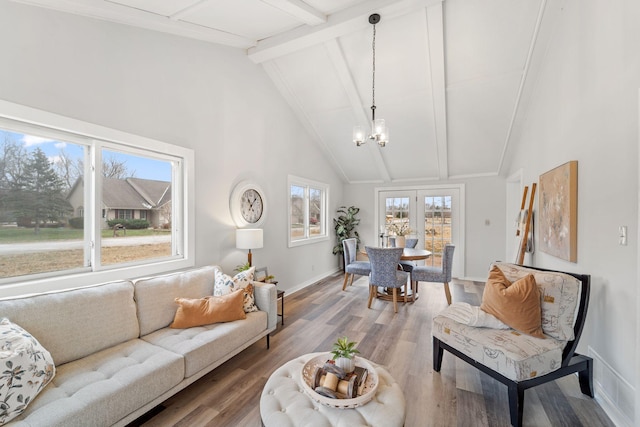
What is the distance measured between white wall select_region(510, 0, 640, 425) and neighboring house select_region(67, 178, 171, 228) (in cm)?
384

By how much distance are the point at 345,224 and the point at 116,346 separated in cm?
488

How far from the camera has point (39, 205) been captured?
2016 mm

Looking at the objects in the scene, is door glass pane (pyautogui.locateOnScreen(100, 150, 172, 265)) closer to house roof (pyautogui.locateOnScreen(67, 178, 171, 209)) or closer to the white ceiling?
house roof (pyautogui.locateOnScreen(67, 178, 171, 209))

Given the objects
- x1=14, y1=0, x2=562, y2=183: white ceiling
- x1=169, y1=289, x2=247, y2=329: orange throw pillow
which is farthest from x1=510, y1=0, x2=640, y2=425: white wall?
x1=169, y1=289, x2=247, y2=329: orange throw pillow

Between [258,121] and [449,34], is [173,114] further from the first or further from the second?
[449,34]

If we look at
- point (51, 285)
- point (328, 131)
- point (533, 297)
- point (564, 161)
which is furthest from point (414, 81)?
point (51, 285)

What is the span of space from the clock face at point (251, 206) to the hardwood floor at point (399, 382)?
145 cm

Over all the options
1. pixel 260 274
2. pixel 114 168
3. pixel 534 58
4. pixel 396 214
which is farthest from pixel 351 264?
pixel 534 58

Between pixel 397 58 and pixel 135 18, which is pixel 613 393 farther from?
pixel 135 18

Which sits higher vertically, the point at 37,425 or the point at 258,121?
the point at 258,121

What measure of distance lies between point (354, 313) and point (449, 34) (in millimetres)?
3717

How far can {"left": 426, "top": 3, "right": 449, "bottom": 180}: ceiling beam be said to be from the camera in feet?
9.77

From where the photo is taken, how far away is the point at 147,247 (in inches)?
106

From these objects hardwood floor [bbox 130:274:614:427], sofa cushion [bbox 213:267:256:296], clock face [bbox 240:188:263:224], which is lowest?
hardwood floor [bbox 130:274:614:427]
